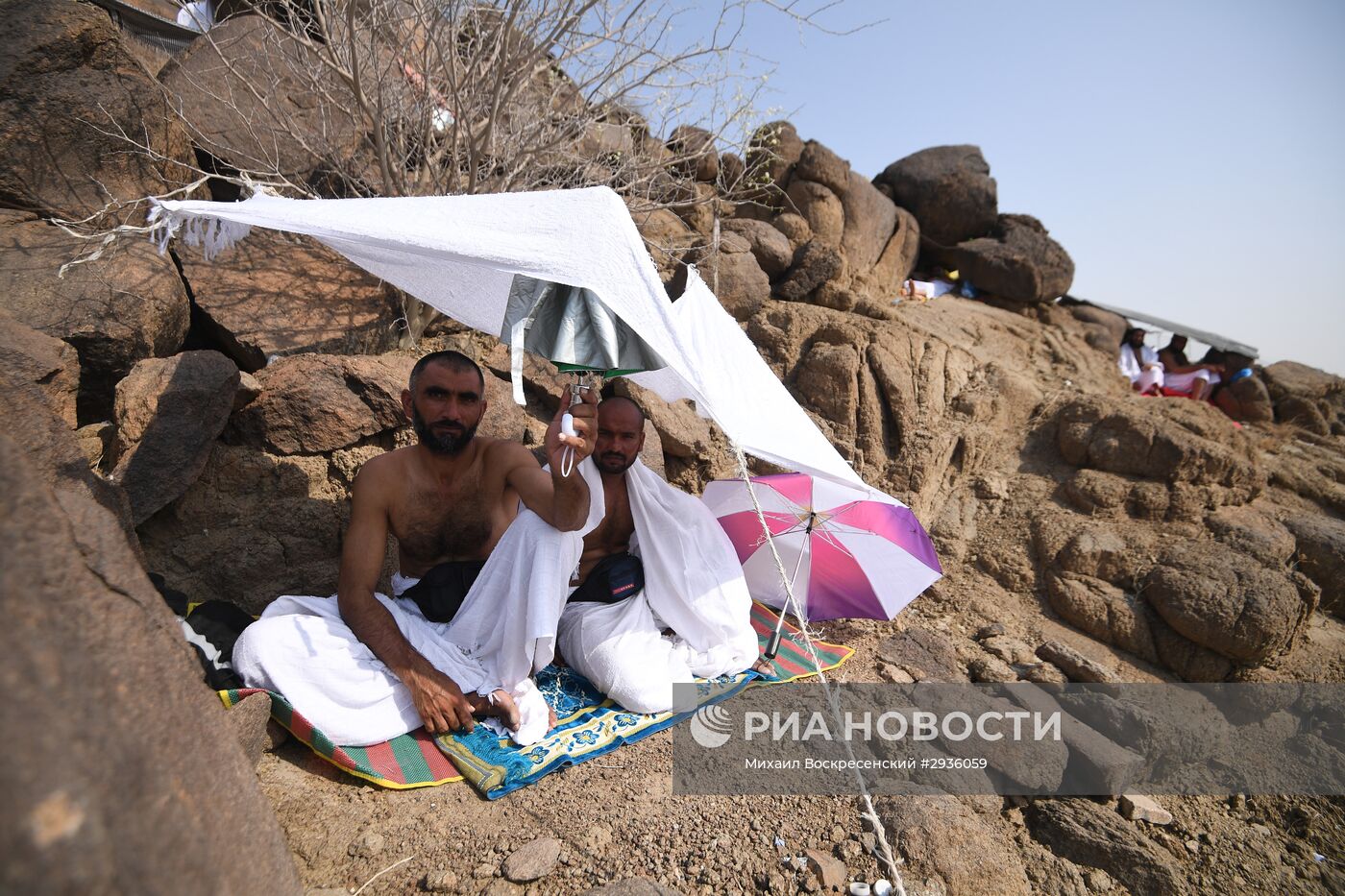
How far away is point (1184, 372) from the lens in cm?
907

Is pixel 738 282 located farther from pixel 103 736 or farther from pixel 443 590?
pixel 103 736

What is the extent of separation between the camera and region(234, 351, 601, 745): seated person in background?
2.44m

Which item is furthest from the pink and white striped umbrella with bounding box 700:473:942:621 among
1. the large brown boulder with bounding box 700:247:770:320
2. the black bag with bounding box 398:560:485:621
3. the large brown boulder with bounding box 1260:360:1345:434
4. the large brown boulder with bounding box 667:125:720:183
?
the large brown boulder with bounding box 1260:360:1345:434

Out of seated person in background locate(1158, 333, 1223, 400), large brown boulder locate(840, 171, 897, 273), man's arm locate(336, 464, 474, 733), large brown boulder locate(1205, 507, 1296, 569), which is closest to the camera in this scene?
man's arm locate(336, 464, 474, 733)

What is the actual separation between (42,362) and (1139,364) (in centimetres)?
1120

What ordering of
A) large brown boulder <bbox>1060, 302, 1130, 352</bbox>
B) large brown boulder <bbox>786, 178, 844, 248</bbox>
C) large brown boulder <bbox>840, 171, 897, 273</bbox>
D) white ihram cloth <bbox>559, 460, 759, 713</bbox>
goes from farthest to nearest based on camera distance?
large brown boulder <bbox>1060, 302, 1130, 352</bbox> < large brown boulder <bbox>840, 171, 897, 273</bbox> < large brown boulder <bbox>786, 178, 844, 248</bbox> < white ihram cloth <bbox>559, 460, 759, 713</bbox>

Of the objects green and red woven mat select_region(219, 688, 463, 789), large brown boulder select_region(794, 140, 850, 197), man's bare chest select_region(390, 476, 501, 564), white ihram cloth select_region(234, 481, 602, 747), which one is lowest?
green and red woven mat select_region(219, 688, 463, 789)

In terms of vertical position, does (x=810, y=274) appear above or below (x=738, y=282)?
above

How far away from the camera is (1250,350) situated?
8.95 m

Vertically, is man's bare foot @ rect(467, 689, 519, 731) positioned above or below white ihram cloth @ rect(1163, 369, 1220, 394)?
below

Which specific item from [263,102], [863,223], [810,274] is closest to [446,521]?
[263,102]

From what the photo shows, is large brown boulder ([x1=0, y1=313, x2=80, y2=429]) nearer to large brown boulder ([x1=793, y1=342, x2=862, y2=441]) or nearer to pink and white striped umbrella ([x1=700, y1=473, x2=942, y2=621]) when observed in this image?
pink and white striped umbrella ([x1=700, y1=473, x2=942, y2=621])

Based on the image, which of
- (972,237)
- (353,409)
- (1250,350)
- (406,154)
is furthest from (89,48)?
(1250,350)

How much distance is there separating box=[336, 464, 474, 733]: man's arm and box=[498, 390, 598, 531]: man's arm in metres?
0.61
